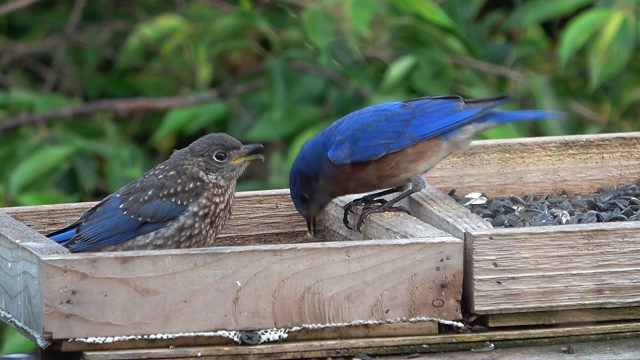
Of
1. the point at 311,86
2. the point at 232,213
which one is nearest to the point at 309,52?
the point at 311,86

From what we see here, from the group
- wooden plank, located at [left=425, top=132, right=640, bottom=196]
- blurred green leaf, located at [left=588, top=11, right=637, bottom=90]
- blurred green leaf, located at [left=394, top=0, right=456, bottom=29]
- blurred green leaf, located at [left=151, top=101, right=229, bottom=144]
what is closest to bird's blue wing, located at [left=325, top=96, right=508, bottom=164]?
wooden plank, located at [left=425, top=132, right=640, bottom=196]

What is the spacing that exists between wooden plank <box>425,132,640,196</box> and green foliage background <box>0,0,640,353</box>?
1.59ft

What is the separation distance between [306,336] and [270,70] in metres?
2.56

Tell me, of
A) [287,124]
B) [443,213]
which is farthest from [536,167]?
[287,124]

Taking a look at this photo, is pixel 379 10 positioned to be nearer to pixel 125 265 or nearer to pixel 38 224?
pixel 38 224

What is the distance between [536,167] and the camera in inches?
159

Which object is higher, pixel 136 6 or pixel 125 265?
pixel 136 6

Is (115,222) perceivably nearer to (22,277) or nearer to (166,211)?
(166,211)

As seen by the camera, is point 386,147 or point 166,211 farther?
point 386,147

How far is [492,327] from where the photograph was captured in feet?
10.0

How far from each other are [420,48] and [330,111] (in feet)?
1.75

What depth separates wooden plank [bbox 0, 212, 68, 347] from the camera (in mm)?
2867

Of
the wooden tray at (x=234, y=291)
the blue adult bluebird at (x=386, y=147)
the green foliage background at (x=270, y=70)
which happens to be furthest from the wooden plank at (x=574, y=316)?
the green foliage background at (x=270, y=70)

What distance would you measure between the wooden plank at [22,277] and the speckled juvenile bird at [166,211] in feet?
1.11
